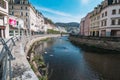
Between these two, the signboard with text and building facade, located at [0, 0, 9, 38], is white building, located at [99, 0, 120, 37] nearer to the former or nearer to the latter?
building facade, located at [0, 0, 9, 38]

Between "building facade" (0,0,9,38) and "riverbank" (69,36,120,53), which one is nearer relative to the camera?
"building facade" (0,0,9,38)

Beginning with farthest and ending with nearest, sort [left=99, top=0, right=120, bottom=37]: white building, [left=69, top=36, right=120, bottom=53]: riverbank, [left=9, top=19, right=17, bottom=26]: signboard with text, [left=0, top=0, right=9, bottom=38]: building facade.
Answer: [left=9, top=19, right=17, bottom=26]: signboard with text
[left=99, top=0, right=120, bottom=37]: white building
[left=69, top=36, right=120, bottom=53]: riverbank
[left=0, top=0, right=9, bottom=38]: building facade

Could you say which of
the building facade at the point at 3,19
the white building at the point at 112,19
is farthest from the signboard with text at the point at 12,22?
the white building at the point at 112,19

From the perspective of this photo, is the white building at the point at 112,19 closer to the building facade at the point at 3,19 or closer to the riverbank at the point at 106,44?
the riverbank at the point at 106,44

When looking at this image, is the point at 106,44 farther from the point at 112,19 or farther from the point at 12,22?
the point at 12,22

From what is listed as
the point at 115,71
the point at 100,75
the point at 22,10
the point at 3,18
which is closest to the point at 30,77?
the point at 100,75

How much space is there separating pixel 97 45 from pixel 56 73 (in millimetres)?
23468

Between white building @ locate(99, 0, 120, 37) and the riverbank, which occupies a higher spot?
white building @ locate(99, 0, 120, 37)

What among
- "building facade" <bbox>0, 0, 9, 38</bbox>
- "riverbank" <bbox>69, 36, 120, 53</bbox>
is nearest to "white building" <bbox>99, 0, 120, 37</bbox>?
"riverbank" <bbox>69, 36, 120, 53</bbox>

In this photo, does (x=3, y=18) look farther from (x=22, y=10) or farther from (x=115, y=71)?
(x=22, y=10)

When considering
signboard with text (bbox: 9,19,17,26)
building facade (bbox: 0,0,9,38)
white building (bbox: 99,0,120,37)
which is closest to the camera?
building facade (bbox: 0,0,9,38)

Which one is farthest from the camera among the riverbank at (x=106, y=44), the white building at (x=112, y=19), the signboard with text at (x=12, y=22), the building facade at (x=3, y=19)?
the signboard with text at (x=12, y=22)

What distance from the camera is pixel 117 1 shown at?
34.0 meters

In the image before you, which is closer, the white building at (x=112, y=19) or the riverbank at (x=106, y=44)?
the riverbank at (x=106, y=44)
